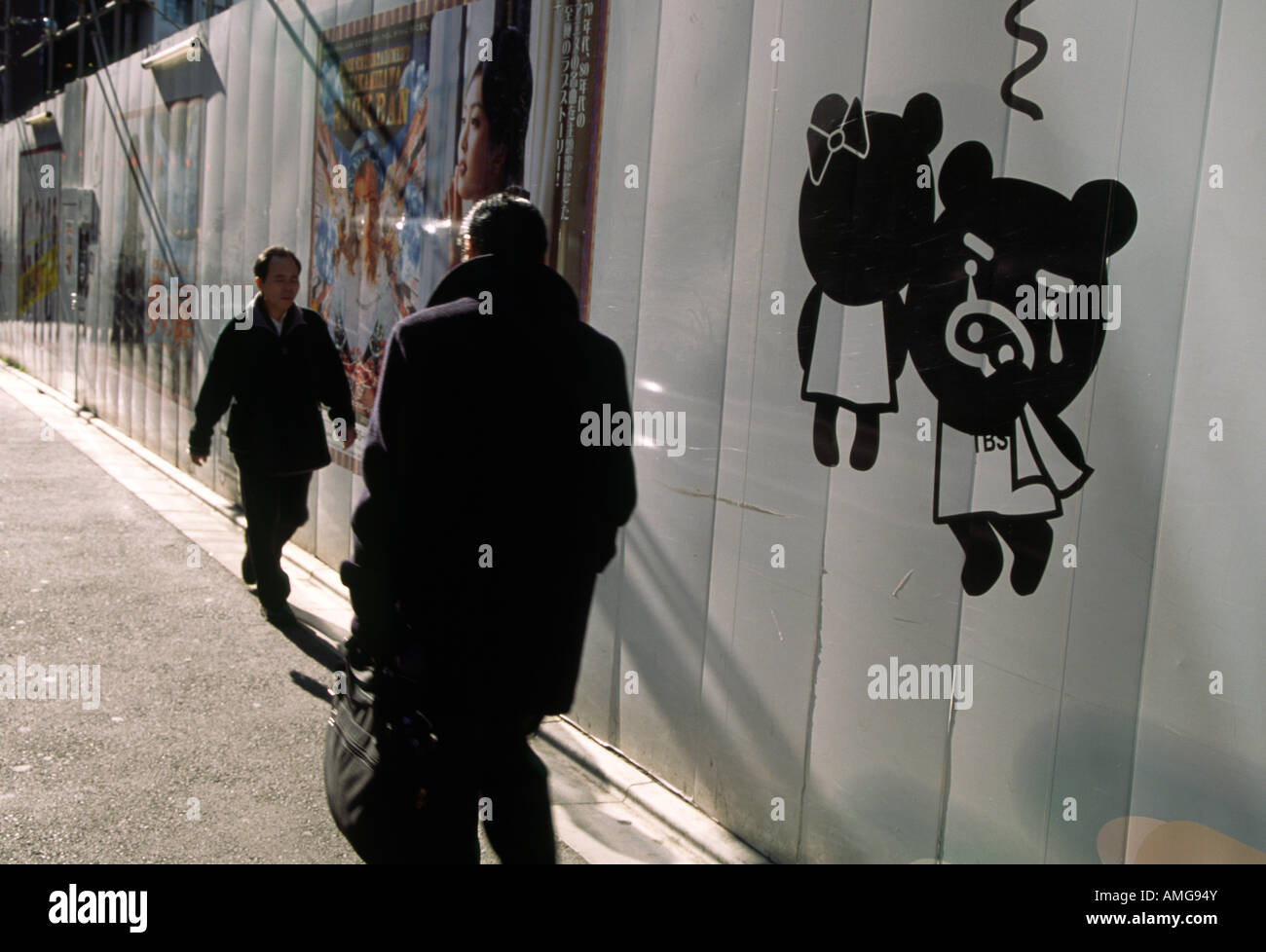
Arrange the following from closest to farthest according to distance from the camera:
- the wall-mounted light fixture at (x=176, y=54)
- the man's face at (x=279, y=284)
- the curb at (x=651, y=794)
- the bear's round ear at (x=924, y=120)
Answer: the bear's round ear at (x=924, y=120), the curb at (x=651, y=794), the man's face at (x=279, y=284), the wall-mounted light fixture at (x=176, y=54)

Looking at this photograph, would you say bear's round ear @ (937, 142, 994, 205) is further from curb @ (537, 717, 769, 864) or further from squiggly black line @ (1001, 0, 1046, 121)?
curb @ (537, 717, 769, 864)

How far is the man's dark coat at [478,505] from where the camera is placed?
103 inches

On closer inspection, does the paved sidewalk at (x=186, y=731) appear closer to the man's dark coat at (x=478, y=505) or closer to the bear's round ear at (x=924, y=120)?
the man's dark coat at (x=478, y=505)

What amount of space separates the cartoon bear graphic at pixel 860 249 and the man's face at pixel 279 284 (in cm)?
333

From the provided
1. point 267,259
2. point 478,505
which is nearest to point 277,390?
point 267,259

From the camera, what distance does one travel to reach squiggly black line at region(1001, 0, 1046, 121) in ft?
9.38

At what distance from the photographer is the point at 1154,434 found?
8.50ft

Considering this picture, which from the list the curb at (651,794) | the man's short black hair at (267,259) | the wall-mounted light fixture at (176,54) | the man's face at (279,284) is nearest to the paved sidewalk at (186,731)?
the curb at (651,794)

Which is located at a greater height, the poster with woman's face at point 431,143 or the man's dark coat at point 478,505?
the poster with woman's face at point 431,143

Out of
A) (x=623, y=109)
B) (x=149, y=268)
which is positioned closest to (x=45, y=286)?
(x=149, y=268)

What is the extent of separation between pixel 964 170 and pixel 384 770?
2206 mm

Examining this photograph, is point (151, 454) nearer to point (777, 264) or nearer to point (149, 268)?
point (149, 268)

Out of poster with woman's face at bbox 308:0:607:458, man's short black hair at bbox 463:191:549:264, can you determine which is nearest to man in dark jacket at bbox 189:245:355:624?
poster with woman's face at bbox 308:0:607:458
